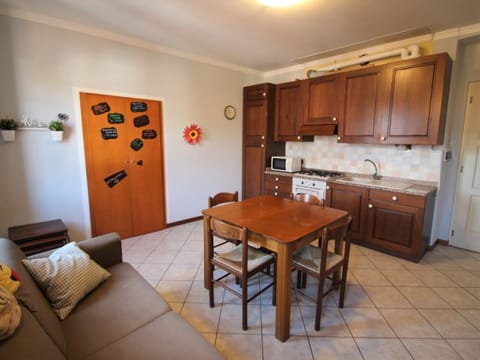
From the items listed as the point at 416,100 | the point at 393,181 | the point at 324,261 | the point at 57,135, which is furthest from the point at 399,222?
the point at 57,135

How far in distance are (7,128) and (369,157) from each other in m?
4.32

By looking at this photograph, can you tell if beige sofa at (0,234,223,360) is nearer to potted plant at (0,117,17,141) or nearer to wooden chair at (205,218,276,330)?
wooden chair at (205,218,276,330)

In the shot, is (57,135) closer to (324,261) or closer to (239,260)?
(239,260)

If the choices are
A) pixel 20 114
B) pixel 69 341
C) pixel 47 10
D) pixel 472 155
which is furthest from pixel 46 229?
pixel 472 155

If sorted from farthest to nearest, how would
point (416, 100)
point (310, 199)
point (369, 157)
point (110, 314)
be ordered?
1. point (369, 157)
2. point (416, 100)
3. point (310, 199)
4. point (110, 314)

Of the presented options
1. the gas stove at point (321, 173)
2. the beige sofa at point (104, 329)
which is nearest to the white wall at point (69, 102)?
the beige sofa at point (104, 329)

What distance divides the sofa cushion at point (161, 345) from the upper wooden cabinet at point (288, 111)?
10.8 feet

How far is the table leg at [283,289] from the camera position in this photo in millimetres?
1685

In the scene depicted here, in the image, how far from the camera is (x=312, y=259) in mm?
2033

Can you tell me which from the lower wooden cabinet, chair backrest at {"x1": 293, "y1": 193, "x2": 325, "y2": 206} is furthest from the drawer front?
chair backrest at {"x1": 293, "y1": 193, "x2": 325, "y2": 206}

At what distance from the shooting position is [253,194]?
4.61 m

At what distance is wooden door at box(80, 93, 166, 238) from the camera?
315cm

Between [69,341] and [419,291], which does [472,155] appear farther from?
[69,341]

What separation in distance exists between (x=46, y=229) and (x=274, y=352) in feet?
8.25
